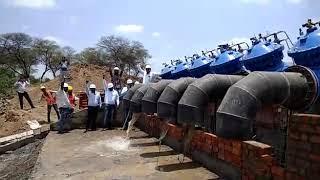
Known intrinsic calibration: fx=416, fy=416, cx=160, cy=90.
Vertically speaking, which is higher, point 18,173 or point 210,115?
point 210,115

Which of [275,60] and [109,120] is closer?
[275,60]

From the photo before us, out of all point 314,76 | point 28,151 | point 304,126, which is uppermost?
point 314,76

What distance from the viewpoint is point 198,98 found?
7.24 m

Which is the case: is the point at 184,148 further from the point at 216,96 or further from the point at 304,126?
the point at 304,126

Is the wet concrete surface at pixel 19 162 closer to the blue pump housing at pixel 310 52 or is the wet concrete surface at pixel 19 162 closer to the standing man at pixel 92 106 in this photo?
the standing man at pixel 92 106

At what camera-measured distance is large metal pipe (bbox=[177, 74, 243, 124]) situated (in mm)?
7168

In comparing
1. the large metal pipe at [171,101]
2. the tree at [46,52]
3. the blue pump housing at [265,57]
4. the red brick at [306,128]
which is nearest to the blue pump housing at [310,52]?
the blue pump housing at [265,57]

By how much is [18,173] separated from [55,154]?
90 cm

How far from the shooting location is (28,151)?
40.0 feet

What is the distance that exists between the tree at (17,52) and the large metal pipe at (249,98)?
120 feet

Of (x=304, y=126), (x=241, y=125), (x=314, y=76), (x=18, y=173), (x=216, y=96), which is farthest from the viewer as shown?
(x=18, y=173)

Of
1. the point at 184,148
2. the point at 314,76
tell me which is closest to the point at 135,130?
the point at 184,148

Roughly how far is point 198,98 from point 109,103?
622 centimetres

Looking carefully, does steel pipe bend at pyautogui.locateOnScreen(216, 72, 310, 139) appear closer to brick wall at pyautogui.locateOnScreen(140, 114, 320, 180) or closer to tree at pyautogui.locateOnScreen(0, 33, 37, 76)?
brick wall at pyautogui.locateOnScreen(140, 114, 320, 180)
